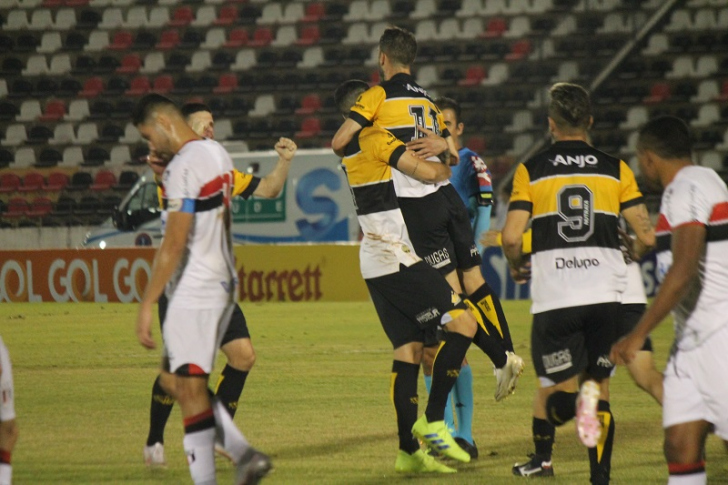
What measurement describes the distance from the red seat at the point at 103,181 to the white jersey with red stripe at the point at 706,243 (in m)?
25.3

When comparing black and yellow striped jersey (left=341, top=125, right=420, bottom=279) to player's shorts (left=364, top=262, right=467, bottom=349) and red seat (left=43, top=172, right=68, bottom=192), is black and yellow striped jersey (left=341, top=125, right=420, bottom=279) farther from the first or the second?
red seat (left=43, top=172, right=68, bottom=192)

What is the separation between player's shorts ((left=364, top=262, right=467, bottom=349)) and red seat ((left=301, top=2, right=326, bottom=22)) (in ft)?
84.9

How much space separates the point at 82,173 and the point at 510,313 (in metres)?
15.4

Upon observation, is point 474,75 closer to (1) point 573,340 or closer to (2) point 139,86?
(2) point 139,86

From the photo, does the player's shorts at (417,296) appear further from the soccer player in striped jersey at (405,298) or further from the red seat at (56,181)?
the red seat at (56,181)

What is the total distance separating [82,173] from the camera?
29219 millimetres

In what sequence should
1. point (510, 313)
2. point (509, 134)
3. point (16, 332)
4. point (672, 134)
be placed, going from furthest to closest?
point (509, 134), point (510, 313), point (16, 332), point (672, 134)

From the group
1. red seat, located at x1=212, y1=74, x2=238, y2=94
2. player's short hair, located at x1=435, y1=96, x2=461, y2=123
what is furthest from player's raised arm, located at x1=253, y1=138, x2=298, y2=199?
red seat, located at x1=212, y1=74, x2=238, y2=94

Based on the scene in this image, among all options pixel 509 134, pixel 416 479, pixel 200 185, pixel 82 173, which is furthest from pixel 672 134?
pixel 82 173

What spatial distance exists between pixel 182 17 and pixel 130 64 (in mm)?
2195

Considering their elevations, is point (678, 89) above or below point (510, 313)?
above

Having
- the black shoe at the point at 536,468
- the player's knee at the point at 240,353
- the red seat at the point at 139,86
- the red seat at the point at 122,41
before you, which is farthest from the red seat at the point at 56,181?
Answer: the black shoe at the point at 536,468

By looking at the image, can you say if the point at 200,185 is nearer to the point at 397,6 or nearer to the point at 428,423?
the point at 428,423

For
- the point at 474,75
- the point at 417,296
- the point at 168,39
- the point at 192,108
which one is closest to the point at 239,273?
the point at 474,75
